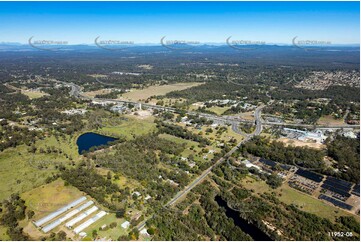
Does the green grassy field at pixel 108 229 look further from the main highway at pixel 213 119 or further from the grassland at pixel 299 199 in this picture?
the grassland at pixel 299 199

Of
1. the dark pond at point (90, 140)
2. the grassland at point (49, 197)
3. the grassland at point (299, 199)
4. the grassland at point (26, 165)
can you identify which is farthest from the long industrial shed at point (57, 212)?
the grassland at point (299, 199)

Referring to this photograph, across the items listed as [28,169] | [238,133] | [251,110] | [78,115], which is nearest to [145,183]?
[28,169]

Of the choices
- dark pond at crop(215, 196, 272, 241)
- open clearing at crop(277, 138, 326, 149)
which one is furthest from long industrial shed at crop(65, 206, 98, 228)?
open clearing at crop(277, 138, 326, 149)

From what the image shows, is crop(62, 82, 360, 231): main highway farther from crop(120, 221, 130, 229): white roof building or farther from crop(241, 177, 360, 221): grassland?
crop(241, 177, 360, 221): grassland

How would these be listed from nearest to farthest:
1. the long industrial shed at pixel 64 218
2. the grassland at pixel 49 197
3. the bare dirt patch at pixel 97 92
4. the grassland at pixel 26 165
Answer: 1. the long industrial shed at pixel 64 218
2. the grassland at pixel 49 197
3. the grassland at pixel 26 165
4. the bare dirt patch at pixel 97 92

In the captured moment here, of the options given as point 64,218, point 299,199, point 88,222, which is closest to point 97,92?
point 64,218
